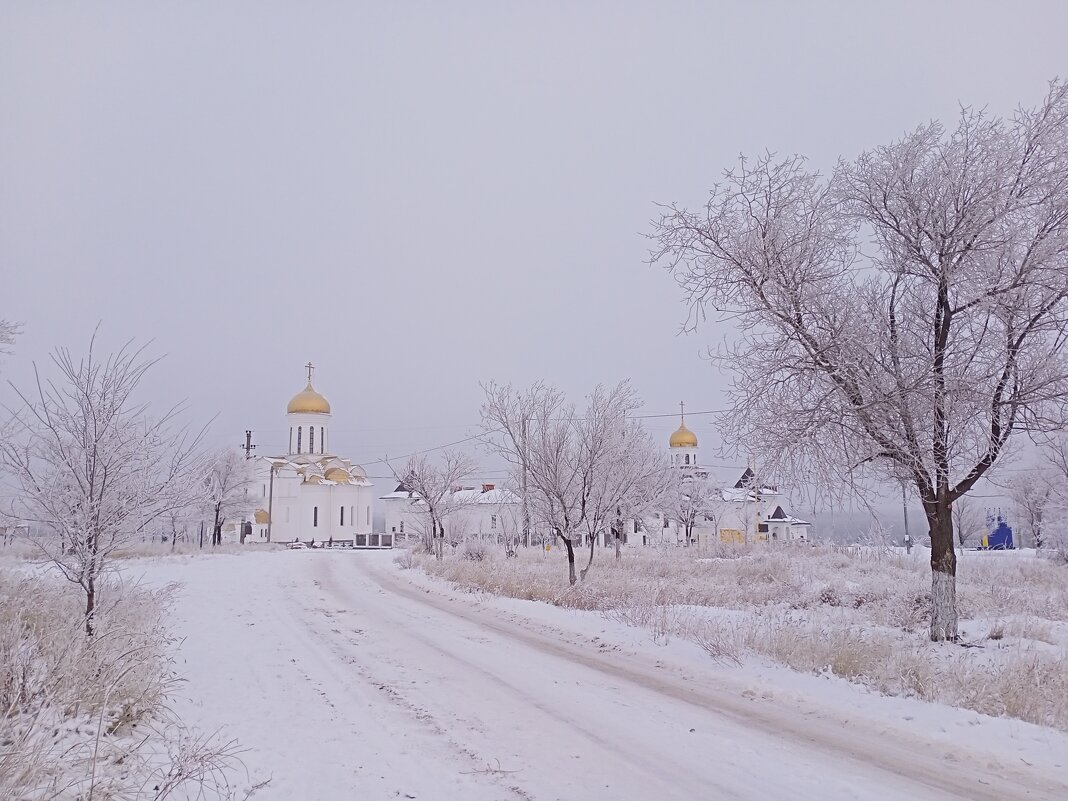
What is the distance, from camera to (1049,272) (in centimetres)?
959

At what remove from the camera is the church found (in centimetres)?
6806

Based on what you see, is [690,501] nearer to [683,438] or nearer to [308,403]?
[683,438]

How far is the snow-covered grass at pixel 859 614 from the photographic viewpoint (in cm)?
813

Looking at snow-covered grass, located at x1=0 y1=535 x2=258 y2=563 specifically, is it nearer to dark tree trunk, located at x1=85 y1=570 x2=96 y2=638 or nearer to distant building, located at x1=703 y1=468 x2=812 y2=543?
dark tree trunk, located at x1=85 y1=570 x2=96 y2=638

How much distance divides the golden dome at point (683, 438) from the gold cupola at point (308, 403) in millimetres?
33863

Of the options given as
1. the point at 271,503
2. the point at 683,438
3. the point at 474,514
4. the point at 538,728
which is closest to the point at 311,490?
the point at 271,503

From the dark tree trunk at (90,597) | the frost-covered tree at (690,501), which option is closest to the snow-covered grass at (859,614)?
the dark tree trunk at (90,597)

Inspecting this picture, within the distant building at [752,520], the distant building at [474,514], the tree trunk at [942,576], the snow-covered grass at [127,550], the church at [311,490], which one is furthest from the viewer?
the church at [311,490]

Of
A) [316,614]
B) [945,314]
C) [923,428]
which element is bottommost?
[316,614]

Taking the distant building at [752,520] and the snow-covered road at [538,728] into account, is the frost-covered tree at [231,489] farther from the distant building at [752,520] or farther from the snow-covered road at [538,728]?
the snow-covered road at [538,728]

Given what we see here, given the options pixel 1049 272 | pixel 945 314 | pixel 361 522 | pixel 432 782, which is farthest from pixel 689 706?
pixel 361 522

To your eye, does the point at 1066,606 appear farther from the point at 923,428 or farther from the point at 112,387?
the point at 112,387

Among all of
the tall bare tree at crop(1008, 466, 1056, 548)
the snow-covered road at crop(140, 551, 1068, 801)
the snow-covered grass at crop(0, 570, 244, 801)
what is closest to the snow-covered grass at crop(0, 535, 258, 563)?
the snow-covered grass at crop(0, 570, 244, 801)

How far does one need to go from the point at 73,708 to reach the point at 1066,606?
1634 cm
